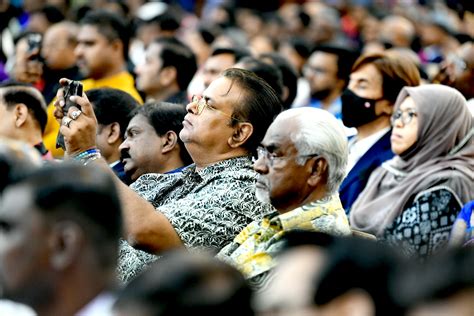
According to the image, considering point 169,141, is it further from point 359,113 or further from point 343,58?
point 343,58

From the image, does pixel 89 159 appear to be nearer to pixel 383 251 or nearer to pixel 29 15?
pixel 383 251

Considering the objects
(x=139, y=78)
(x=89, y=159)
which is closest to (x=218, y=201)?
(x=89, y=159)

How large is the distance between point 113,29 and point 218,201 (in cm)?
405

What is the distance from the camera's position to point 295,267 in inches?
110

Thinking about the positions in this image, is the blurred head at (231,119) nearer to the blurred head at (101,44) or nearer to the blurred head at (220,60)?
the blurred head at (220,60)

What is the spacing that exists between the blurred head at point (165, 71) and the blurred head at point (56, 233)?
16.3 feet

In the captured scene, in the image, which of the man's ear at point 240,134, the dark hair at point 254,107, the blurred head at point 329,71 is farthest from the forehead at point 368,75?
the man's ear at point 240,134

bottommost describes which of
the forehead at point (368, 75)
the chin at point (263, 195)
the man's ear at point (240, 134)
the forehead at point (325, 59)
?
the forehead at point (325, 59)

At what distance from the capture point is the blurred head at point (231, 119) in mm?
5094

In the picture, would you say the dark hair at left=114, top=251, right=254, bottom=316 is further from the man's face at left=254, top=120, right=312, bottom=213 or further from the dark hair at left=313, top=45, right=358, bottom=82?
the dark hair at left=313, top=45, right=358, bottom=82

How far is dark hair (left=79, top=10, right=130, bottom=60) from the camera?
855 centimetres

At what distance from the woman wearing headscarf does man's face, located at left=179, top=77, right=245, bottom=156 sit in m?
0.91

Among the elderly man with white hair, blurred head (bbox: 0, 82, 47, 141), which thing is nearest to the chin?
the elderly man with white hair

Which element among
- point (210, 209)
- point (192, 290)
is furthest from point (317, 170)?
point (192, 290)
